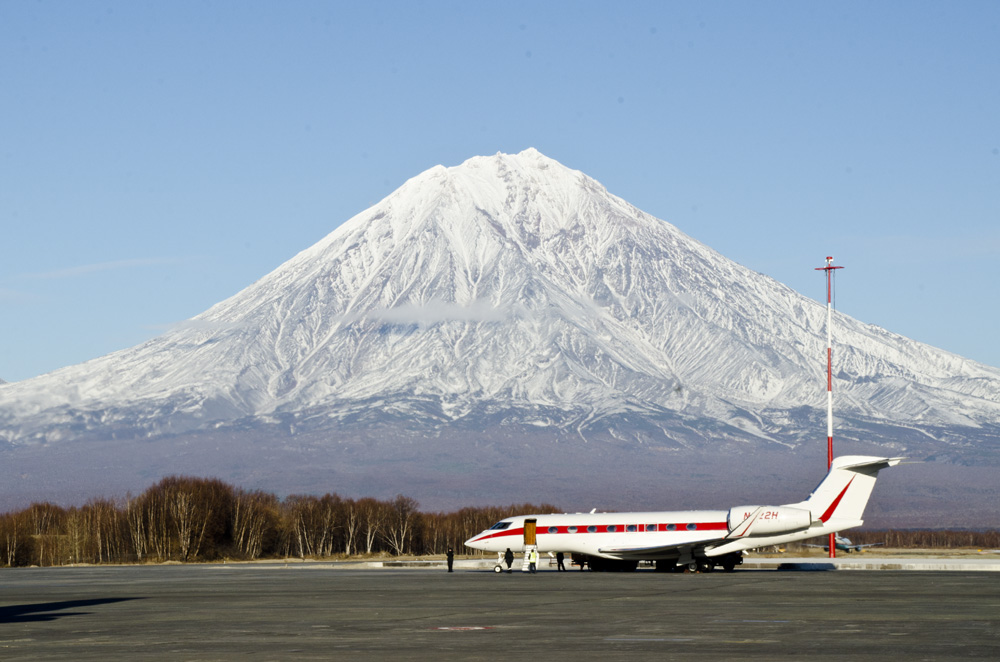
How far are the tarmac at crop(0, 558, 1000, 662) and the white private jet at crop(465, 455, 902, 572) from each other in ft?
21.2

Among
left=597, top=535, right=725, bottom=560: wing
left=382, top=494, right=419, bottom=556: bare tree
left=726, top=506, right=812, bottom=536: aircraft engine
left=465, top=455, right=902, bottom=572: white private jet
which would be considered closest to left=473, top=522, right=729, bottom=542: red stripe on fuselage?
left=465, top=455, right=902, bottom=572: white private jet

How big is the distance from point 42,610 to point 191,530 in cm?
6926

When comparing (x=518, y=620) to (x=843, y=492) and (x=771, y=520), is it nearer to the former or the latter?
(x=771, y=520)

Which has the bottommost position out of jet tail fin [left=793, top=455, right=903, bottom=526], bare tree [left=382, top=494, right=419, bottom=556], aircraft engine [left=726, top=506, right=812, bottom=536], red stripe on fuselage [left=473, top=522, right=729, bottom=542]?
bare tree [left=382, top=494, right=419, bottom=556]

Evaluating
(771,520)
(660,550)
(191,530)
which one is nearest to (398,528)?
(191,530)

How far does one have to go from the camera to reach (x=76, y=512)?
120m

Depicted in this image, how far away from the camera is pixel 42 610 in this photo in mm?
38688

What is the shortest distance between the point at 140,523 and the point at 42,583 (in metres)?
49.5

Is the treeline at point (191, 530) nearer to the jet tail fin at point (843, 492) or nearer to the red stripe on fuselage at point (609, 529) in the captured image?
the red stripe on fuselage at point (609, 529)

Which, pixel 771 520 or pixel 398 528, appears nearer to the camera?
pixel 771 520

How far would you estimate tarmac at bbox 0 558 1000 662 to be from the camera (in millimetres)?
25562

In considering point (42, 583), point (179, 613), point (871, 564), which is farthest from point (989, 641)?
point (42, 583)

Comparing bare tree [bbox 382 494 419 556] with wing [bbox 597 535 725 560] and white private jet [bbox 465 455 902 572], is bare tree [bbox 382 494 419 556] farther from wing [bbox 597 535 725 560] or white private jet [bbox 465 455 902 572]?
wing [bbox 597 535 725 560]

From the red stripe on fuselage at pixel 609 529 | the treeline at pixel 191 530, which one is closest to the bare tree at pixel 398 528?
the treeline at pixel 191 530
